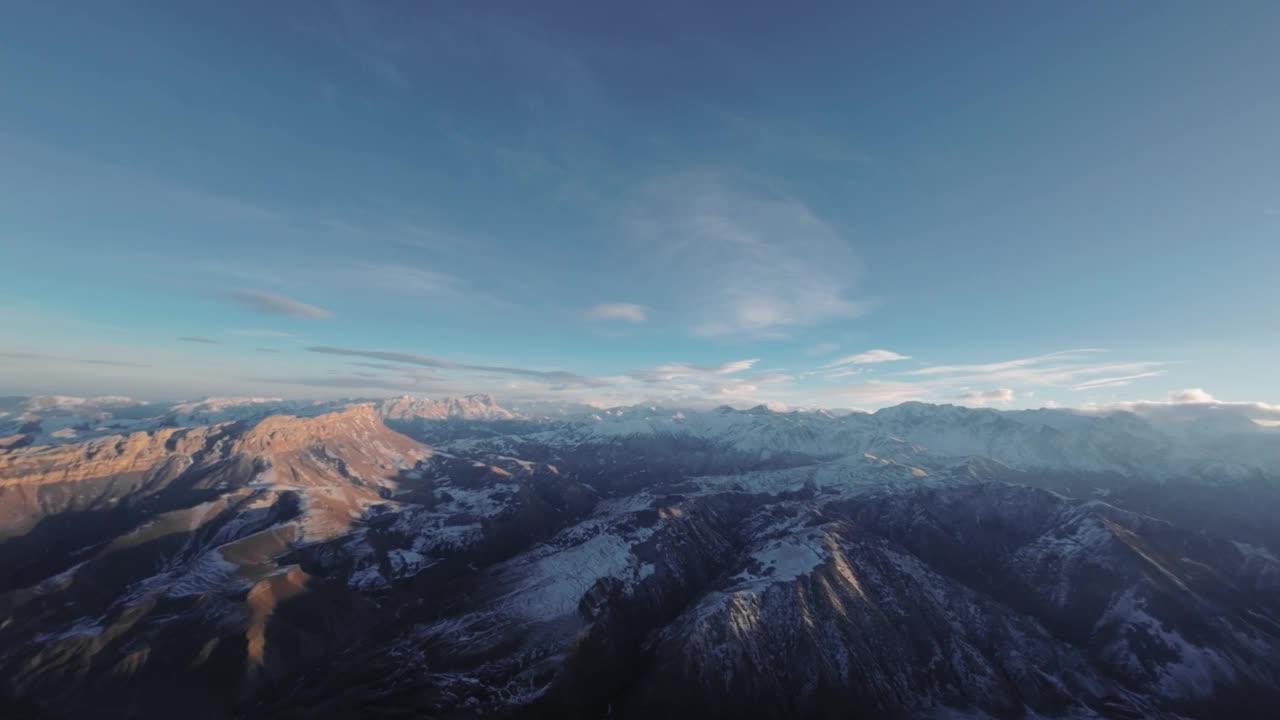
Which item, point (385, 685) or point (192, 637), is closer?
point (385, 685)

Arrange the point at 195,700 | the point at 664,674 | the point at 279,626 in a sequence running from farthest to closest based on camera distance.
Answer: the point at 279,626 < the point at 664,674 < the point at 195,700

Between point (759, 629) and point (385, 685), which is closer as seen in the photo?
point (385, 685)

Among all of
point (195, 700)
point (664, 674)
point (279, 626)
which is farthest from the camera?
point (279, 626)

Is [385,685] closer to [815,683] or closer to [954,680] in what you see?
[815,683]

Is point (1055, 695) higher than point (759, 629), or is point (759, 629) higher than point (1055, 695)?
point (759, 629)

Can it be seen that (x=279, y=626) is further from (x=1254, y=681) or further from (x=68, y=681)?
(x=1254, y=681)

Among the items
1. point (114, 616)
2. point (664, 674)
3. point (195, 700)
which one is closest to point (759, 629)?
point (664, 674)

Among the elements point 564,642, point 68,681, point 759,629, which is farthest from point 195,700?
point 759,629
